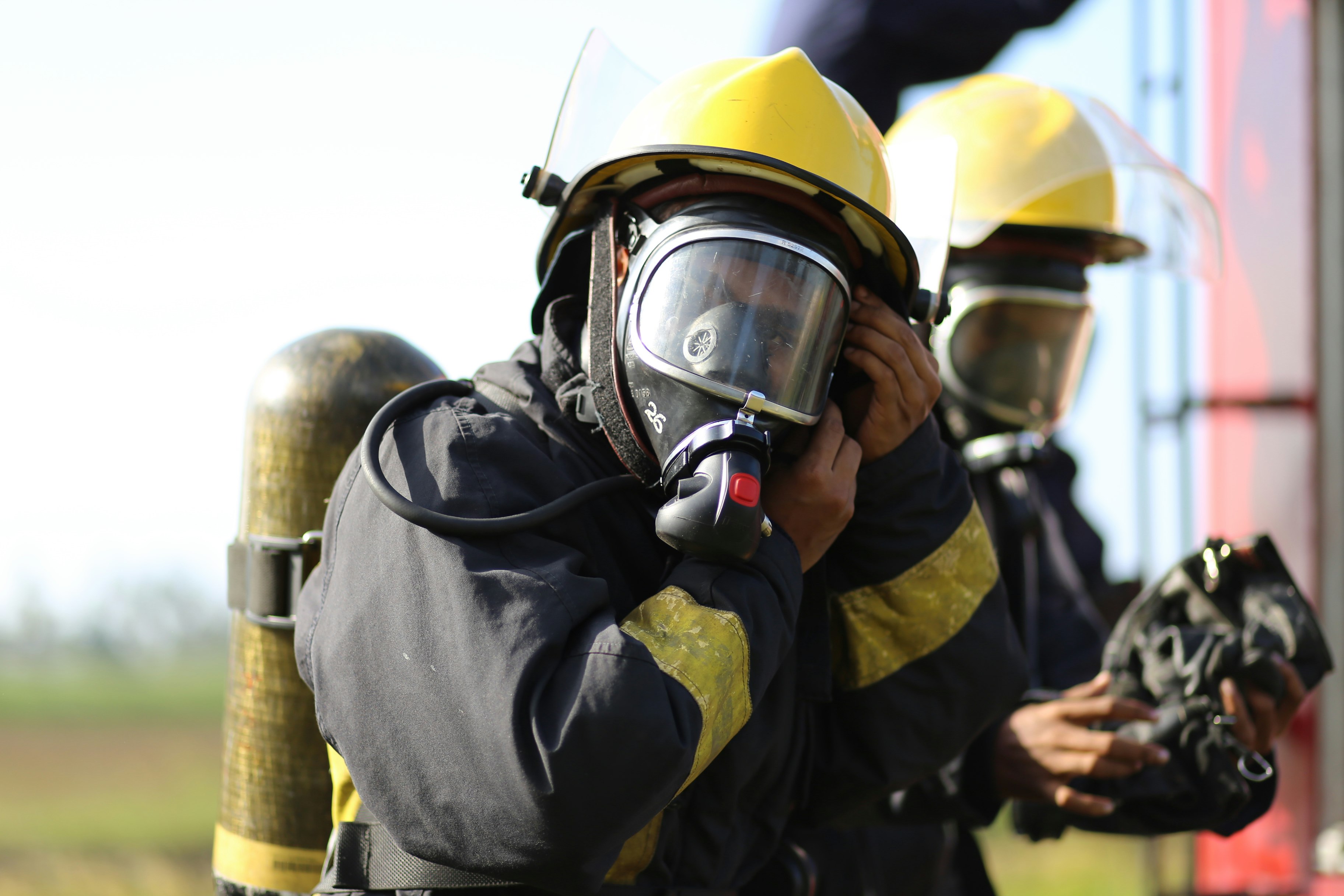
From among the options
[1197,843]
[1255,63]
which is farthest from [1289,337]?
[1197,843]

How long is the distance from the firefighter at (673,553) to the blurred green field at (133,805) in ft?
13.7

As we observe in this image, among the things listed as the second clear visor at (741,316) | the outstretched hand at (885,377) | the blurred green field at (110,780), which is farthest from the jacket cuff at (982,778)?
the blurred green field at (110,780)

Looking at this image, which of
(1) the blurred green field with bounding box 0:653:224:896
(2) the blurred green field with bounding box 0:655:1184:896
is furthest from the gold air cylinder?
(1) the blurred green field with bounding box 0:653:224:896

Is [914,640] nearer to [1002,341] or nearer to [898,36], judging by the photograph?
[1002,341]

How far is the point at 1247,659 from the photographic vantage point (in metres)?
2.60

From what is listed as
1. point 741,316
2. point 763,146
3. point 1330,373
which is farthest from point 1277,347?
point 741,316

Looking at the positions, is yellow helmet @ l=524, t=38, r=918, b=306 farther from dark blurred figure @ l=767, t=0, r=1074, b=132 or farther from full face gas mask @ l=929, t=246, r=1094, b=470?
dark blurred figure @ l=767, t=0, r=1074, b=132

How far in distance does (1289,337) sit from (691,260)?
4.72 meters

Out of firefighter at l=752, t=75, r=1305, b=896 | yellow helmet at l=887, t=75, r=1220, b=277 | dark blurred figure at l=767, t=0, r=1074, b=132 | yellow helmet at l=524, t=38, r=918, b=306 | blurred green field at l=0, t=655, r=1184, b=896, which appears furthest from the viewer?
blurred green field at l=0, t=655, r=1184, b=896

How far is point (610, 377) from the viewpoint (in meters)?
1.70

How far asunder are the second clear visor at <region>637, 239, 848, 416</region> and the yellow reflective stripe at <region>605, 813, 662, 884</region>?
2.13 feet

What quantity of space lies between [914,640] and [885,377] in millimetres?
479

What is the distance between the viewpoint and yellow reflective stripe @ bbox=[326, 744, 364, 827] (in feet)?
6.04

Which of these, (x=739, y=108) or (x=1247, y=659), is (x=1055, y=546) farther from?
(x=739, y=108)
